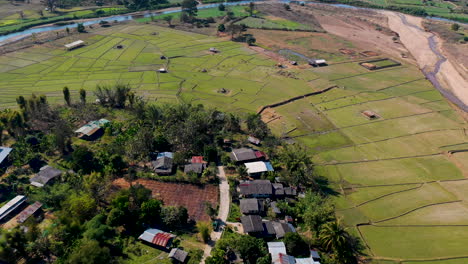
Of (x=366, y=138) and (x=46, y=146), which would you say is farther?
(x=366, y=138)

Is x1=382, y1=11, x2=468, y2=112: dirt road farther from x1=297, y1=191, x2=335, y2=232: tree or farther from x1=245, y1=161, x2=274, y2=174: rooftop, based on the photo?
x1=245, y1=161, x2=274, y2=174: rooftop

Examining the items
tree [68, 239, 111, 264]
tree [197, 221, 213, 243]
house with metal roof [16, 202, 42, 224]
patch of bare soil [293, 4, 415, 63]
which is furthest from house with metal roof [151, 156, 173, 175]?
patch of bare soil [293, 4, 415, 63]

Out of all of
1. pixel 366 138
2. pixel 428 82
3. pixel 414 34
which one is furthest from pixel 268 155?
pixel 414 34

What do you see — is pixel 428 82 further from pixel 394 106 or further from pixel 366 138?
pixel 366 138

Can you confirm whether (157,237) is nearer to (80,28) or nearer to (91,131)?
(91,131)

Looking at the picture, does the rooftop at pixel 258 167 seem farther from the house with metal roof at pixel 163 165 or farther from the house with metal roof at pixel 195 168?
the house with metal roof at pixel 163 165

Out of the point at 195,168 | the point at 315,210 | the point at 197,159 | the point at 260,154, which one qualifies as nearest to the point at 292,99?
the point at 260,154

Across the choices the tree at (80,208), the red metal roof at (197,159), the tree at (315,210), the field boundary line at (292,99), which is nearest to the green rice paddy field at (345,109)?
the field boundary line at (292,99)
